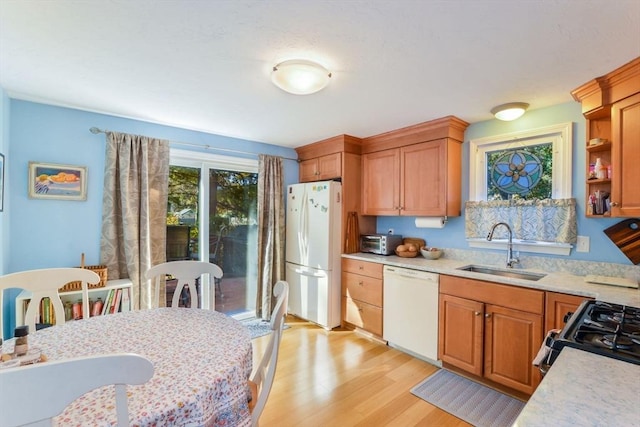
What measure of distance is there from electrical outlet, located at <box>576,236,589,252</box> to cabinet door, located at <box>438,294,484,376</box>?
35.7 inches

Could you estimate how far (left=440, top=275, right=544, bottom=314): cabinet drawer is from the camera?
6.87 feet

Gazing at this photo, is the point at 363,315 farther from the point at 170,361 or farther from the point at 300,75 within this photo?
the point at 300,75

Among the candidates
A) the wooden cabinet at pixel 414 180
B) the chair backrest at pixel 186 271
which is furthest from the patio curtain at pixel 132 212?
the wooden cabinet at pixel 414 180

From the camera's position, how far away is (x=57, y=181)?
8.46 ft

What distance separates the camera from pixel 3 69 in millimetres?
1953

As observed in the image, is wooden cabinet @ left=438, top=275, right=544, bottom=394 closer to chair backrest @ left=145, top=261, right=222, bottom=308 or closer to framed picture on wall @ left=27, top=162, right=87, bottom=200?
chair backrest @ left=145, top=261, right=222, bottom=308

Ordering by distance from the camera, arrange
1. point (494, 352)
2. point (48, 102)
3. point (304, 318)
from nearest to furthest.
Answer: point (494, 352) < point (48, 102) < point (304, 318)

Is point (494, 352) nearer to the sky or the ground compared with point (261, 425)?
nearer to the sky

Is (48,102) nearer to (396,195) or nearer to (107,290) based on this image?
(107,290)

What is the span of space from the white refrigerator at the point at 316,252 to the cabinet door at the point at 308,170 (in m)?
0.27

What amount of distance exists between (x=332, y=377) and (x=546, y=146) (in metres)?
2.70

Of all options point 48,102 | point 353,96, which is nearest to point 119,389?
point 353,96

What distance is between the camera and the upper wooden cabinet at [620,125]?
181 cm

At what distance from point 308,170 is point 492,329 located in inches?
108
